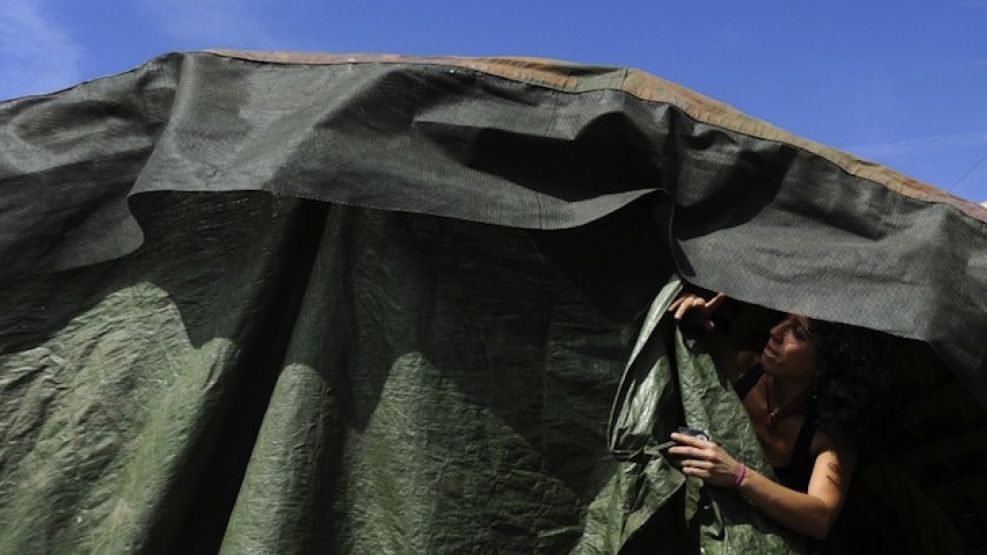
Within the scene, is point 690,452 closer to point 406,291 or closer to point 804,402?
point 804,402

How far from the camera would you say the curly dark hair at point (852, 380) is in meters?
3.29

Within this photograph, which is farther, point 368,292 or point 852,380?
point 852,380

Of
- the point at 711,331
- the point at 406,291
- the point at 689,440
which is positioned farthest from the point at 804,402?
the point at 406,291

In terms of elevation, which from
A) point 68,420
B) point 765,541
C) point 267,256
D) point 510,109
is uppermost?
point 510,109

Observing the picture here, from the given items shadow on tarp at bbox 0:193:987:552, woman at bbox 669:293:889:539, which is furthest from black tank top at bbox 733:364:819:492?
shadow on tarp at bbox 0:193:987:552

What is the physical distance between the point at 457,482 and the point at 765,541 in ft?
2.45

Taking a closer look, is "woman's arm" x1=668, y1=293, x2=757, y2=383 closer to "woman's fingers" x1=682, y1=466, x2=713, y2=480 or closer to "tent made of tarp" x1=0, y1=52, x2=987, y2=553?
"tent made of tarp" x1=0, y1=52, x2=987, y2=553

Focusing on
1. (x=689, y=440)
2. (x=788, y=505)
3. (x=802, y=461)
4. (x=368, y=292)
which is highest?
(x=368, y=292)

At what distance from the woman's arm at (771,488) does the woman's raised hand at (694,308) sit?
310mm

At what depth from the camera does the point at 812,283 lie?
3045 millimetres

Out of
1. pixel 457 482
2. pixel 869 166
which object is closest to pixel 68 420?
pixel 457 482

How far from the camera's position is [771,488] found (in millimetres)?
3088

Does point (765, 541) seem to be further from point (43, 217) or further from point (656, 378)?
point (43, 217)

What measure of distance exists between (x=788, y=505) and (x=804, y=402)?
44 cm
